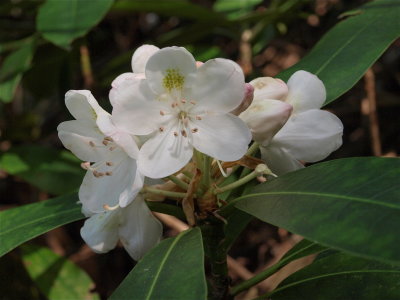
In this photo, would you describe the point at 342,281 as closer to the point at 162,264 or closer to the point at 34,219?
the point at 162,264

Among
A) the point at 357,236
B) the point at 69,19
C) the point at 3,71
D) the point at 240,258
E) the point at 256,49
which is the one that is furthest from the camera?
the point at 240,258

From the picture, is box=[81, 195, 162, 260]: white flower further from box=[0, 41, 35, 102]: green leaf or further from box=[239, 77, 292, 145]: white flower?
box=[0, 41, 35, 102]: green leaf

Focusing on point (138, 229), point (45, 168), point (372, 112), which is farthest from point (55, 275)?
point (372, 112)

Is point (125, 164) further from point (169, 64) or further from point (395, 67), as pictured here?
point (395, 67)

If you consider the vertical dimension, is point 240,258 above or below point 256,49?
below

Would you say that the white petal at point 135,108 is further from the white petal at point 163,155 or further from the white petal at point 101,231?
the white petal at point 101,231

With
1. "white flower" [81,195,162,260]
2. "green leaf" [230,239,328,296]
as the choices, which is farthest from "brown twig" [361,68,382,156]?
"white flower" [81,195,162,260]

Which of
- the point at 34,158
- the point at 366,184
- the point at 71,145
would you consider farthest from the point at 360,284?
the point at 34,158

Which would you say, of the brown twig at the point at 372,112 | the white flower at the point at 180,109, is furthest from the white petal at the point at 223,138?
the brown twig at the point at 372,112
